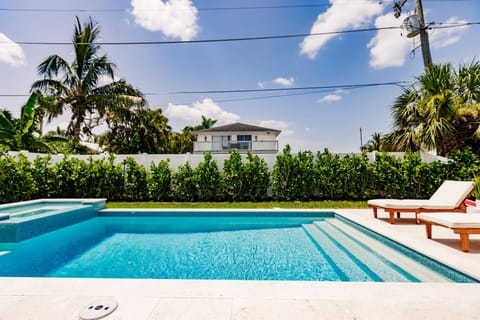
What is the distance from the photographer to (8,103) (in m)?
16.7

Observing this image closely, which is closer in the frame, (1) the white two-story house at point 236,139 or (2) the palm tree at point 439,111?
(2) the palm tree at point 439,111

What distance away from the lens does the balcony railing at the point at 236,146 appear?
807 inches

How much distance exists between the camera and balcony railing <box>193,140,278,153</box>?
20.5m

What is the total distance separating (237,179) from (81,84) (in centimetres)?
1195

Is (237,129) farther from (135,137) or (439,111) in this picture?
(439,111)

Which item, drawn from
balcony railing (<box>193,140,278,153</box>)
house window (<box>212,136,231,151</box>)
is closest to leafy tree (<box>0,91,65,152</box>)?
balcony railing (<box>193,140,278,153</box>)

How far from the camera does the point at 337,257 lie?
4.62 metres

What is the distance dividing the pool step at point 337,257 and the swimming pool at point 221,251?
15 millimetres

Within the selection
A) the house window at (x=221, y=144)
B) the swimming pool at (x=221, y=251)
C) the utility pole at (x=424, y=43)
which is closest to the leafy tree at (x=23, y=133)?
the swimming pool at (x=221, y=251)

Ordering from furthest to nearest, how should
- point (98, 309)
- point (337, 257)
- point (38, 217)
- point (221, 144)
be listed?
point (221, 144) < point (38, 217) < point (337, 257) < point (98, 309)

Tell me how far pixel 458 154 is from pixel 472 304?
377 inches

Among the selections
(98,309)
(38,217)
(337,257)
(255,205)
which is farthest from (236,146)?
(98,309)

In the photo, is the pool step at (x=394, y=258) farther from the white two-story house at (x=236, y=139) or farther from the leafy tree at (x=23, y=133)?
the white two-story house at (x=236, y=139)

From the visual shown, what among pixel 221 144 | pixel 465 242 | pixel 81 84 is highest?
pixel 81 84
